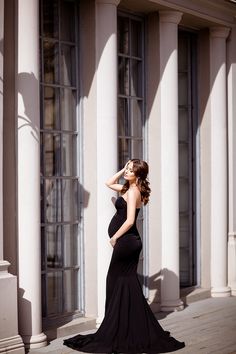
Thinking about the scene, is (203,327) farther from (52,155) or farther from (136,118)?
(136,118)

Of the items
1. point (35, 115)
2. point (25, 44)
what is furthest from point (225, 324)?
point (25, 44)

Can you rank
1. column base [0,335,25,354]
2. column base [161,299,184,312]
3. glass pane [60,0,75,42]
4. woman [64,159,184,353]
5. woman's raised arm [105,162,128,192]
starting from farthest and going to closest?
column base [161,299,184,312]
glass pane [60,0,75,42]
woman's raised arm [105,162,128,192]
woman [64,159,184,353]
column base [0,335,25,354]

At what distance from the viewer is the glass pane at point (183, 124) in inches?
437

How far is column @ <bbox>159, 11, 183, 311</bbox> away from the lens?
→ 9891 millimetres

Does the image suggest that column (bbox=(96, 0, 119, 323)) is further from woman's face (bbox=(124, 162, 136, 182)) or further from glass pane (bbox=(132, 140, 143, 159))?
glass pane (bbox=(132, 140, 143, 159))

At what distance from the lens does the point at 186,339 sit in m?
8.04

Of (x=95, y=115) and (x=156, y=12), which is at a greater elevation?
(x=156, y=12)

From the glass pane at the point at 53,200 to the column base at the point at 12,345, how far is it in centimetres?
170

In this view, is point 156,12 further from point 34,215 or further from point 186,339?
point 186,339

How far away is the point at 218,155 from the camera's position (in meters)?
11.0

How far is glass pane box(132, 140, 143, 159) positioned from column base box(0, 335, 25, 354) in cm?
356

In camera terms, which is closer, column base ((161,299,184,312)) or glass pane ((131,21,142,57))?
column base ((161,299,184,312))

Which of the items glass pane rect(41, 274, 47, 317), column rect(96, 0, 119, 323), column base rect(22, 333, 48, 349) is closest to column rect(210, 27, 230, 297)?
column rect(96, 0, 119, 323)

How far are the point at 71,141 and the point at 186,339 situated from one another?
2.72 meters
